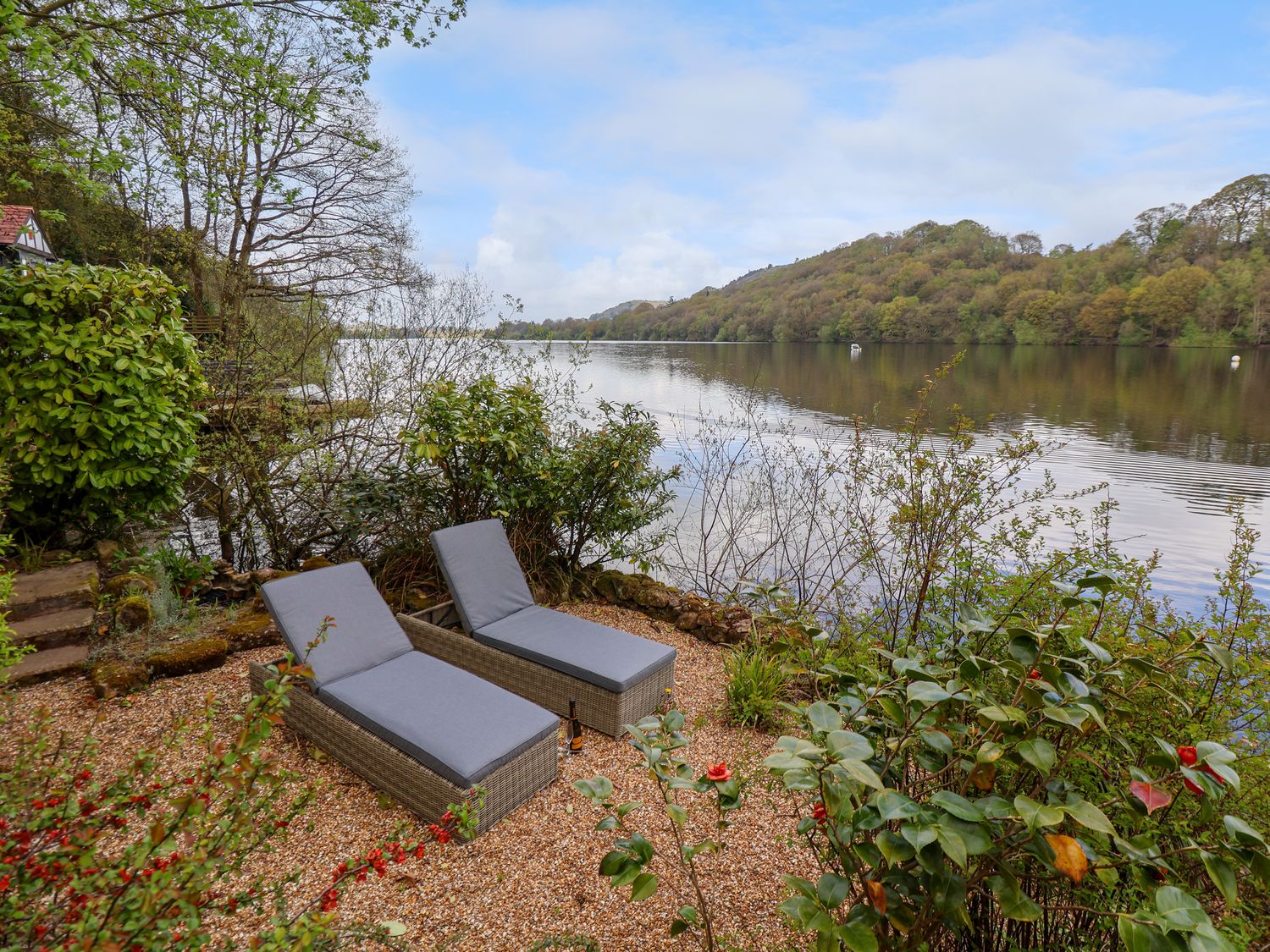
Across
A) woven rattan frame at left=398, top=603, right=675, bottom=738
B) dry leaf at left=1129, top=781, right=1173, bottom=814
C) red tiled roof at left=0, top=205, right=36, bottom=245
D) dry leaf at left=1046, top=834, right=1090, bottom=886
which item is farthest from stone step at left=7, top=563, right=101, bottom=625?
red tiled roof at left=0, top=205, right=36, bottom=245

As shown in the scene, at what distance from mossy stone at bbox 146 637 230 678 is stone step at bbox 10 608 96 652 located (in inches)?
18.0

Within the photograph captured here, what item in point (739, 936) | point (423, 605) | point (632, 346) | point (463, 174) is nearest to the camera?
point (739, 936)

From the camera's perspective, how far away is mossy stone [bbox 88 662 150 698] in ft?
10.4

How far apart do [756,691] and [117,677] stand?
3.64 m

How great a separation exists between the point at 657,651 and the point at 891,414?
12.6 m

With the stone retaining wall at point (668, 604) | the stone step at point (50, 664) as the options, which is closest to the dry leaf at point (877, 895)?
the stone retaining wall at point (668, 604)

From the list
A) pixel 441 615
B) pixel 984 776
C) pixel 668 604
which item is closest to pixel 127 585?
pixel 441 615

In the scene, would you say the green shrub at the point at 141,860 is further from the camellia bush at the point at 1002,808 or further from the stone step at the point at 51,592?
the stone step at the point at 51,592

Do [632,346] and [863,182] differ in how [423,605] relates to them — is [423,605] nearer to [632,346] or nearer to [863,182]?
[863,182]

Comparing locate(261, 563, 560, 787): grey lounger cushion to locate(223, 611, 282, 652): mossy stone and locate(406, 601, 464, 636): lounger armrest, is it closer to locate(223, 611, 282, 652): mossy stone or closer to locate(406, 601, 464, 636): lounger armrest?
locate(406, 601, 464, 636): lounger armrest

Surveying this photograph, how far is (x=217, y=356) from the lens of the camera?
5434mm

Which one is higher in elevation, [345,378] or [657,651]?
[345,378]

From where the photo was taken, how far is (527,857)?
7.89ft

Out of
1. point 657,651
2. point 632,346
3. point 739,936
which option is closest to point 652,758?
point 739,936
